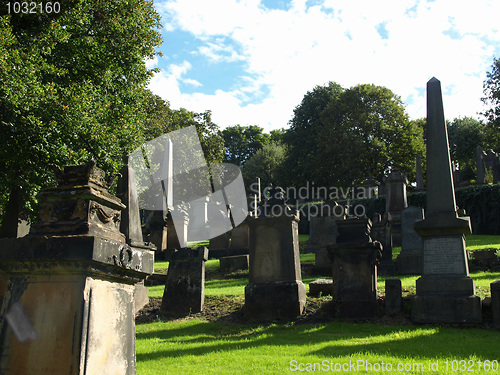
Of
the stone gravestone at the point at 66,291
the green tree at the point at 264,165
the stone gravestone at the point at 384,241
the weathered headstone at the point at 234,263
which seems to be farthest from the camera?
the green tree at the point at 264,165

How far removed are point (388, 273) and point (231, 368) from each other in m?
10.7

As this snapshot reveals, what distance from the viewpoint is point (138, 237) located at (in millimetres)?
10930

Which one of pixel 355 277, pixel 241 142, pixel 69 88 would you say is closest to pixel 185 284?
pixel 355 277

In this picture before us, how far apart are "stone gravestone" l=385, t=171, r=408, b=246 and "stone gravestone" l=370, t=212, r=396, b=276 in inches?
247

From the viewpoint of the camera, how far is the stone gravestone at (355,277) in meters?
9.02

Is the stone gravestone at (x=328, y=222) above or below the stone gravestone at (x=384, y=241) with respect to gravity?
above

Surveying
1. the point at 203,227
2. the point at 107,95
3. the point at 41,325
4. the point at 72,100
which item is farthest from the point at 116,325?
the point at 203,227

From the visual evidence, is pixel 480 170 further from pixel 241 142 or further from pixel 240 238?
pixel 241 142

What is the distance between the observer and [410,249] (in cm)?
1545

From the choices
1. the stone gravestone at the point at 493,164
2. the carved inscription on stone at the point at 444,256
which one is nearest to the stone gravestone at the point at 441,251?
the carved inscription on stone at the point at 444,256

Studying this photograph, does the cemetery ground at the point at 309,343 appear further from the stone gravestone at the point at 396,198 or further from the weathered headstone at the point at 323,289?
the stone gravestone at the point at 396,198

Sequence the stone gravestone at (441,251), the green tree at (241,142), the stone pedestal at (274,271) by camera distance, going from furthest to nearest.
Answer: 1. the green tree at (241,142)
2. the stone pedestal at (274,271)
3. the stone gravestone at (441,251)

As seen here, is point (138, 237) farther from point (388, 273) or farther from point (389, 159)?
point (389, 159)

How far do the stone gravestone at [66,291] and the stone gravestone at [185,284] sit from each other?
710cm
